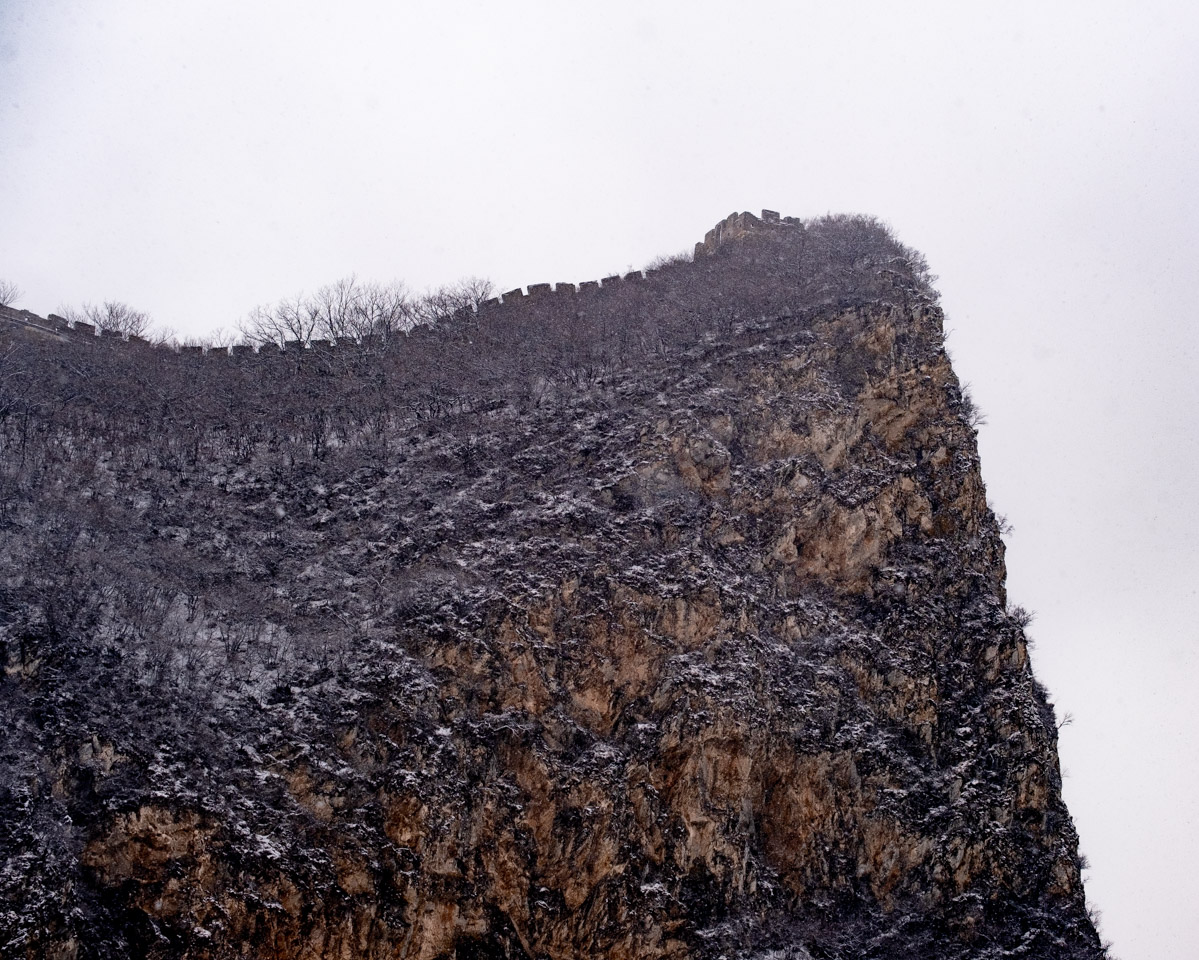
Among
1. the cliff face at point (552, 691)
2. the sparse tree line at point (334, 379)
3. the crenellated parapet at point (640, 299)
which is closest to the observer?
the cliff face at point (552, 691)

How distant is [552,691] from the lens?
2228 centimetres

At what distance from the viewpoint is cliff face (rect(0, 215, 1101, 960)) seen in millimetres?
19047

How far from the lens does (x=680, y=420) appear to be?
88.7 ft

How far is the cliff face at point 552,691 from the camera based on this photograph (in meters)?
19.0

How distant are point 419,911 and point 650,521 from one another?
8.84 meters

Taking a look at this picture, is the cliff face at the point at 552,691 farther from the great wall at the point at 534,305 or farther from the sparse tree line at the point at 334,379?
the great wall at the point at 534,305

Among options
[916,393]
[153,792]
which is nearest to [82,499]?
[153,792]

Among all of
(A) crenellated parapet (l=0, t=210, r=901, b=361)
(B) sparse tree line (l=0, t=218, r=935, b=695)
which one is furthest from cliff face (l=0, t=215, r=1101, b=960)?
(A) crenellated parapet (l=0, t=210, r=901, b=361)

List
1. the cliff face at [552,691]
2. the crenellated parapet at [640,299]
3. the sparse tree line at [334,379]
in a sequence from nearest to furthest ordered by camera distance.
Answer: the cliff face at [552,691], the sparse tree line at [334,379], the crenellated parapet at [640,299]

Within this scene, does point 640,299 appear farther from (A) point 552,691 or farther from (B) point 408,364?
(A) point 552,691

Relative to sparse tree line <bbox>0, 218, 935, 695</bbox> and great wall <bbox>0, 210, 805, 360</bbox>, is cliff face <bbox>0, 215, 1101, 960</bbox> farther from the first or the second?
great wall <bbox>0, 210, 805, 360</bbox>

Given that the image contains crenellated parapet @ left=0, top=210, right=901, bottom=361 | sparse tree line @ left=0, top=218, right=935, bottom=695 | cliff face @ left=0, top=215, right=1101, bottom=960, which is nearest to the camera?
cliff face @ left=0, top=215, right=1101, bottom=960

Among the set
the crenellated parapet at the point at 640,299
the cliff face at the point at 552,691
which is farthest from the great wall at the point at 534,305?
the cliff face at the point at 552,691

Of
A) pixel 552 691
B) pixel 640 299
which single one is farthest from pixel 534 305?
pixel 552 691
